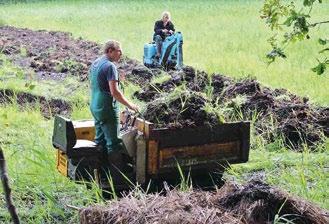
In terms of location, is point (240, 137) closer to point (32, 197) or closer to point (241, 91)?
point (32, 197)

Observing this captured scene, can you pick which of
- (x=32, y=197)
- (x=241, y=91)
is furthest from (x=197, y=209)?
(x=241, y=91)

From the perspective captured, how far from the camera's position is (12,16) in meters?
32.8

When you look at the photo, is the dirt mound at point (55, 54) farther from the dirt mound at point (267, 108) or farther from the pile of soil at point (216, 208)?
the pile of soil at point (216, 208)

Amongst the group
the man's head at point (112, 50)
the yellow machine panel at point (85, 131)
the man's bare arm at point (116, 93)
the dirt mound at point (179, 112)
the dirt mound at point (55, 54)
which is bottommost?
the dirt mound at point (55, 54)

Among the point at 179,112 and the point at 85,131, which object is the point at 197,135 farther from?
the point at 85,131

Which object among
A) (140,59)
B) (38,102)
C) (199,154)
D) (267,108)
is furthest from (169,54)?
(199,154)

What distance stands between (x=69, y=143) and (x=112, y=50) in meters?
1.06

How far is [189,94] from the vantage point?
7926 mm

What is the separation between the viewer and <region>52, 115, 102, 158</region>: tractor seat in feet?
23.3

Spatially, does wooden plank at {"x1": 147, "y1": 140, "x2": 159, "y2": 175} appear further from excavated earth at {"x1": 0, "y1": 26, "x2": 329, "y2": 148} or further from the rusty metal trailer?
excavated earth at {"x1": 0, "y1": 26, "x2": 329, "y2": 148}

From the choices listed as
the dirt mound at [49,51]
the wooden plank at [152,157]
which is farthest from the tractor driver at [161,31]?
the wooden plank at [152,157]

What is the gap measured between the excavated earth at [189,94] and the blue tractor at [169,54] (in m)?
0.53

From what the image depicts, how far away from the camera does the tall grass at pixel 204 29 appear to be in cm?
1608

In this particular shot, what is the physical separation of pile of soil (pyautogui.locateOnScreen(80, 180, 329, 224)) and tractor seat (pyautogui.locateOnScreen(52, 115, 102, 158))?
2.60 m
